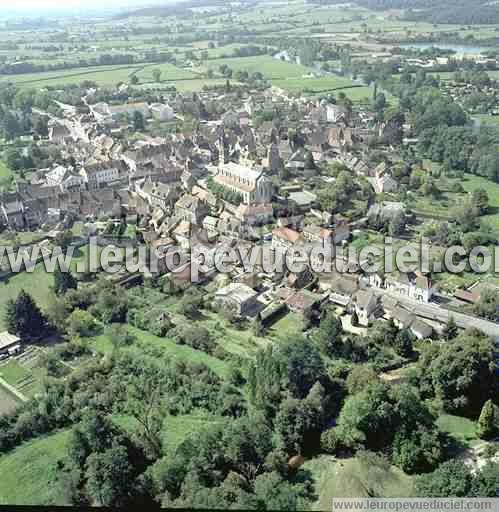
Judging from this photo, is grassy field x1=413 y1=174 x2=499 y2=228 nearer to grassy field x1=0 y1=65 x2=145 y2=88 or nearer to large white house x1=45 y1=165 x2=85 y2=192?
large white house x1=45 y1=165 x2=85 y2=192

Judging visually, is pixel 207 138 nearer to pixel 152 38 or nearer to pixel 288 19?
→ pixel 152 38

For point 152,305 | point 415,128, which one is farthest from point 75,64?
point 152,305

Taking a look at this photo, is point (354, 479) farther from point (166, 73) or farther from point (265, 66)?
point (265, 66)

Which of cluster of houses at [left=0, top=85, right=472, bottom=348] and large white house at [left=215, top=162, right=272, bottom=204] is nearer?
cluster of houses at [left=0, top=85, right=472, bottom=348]

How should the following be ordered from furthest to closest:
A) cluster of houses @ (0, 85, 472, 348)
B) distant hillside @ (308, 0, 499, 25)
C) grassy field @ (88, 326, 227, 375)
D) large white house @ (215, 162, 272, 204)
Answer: distant hillside @ (308, 0, 499, 25) < large white house @ (215, 162, 272, 204) < cluster of houses @ (0, 85, 472, 348) < grassy field @ (88, 326, 227, 375)

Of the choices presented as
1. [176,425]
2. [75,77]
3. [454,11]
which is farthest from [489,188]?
[454,11]

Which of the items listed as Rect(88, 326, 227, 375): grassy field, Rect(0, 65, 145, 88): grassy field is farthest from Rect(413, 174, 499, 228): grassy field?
Rect(0, 65, 145, 88): grassy field
